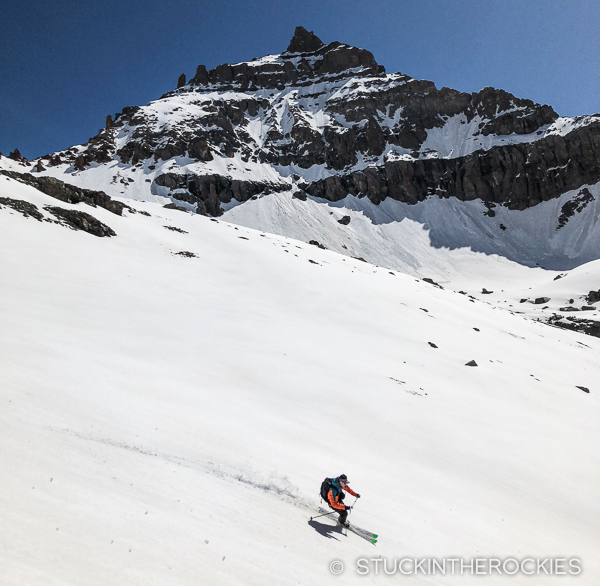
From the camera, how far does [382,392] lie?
46.6 feet

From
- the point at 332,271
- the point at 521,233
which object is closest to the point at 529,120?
the point at 521,233

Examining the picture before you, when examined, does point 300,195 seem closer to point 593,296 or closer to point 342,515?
point 593,296

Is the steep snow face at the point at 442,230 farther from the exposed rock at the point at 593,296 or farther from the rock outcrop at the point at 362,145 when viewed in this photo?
the exposed rock at the point at 593,296

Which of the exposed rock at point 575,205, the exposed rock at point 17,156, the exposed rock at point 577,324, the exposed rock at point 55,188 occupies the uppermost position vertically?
the exposed rock at point 575,205

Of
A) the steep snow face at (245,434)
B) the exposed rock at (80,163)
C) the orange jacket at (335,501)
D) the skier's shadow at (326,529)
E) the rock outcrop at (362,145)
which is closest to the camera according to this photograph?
the steep snow face at (245,434)

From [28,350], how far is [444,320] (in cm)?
2790

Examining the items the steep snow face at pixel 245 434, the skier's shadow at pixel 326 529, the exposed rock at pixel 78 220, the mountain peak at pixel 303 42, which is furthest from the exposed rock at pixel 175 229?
the mountain peak at pixel 303 42

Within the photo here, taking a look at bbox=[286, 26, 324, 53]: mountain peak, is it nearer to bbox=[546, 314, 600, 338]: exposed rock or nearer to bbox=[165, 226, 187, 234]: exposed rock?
bbox=[546, 314, 600, 338]: exposed rock

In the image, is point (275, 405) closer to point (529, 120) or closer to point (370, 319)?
point (370, 319)

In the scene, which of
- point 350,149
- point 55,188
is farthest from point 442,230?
point 55,188

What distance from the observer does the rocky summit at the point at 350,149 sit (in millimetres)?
108438

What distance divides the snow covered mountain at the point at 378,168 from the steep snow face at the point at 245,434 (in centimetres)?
7452

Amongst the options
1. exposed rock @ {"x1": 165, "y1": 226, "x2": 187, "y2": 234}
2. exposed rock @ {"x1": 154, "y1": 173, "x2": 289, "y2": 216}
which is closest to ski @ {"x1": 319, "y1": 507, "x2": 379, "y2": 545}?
exposed rock @ {"x1": 165, "y1": 226, "x2": 187, "y2": 234}

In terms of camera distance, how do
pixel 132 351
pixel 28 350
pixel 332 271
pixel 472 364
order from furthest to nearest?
1. pixel 332 271
2. pixel 472 364
3. pixel 132 351
4. pixel 28 350
